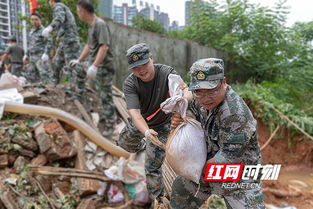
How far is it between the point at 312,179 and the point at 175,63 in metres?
4.19

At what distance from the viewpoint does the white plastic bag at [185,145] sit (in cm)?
148

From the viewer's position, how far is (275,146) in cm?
555

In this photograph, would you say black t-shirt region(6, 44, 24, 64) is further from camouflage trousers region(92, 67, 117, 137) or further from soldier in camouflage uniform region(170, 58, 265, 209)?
soldier in camouflage uniform region(170, 58, 265, 209)

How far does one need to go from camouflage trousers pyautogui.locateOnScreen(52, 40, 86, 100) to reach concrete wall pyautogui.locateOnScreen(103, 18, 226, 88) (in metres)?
1.41

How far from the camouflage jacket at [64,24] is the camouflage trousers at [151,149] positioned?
2.59 meters

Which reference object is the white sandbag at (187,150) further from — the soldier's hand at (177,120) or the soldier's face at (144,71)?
the soldier's face at (144,71)

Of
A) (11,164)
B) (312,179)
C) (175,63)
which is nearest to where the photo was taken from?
(11,164)

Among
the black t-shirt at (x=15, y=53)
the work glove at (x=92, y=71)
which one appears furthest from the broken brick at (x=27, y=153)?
the black t-shirt at (x=15, y=53)

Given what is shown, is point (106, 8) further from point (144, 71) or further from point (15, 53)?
point (144, 71)

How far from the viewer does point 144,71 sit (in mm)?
1911

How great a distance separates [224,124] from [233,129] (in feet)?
0.18

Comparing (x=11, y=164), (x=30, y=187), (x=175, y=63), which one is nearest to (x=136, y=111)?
(x=30, y=187)

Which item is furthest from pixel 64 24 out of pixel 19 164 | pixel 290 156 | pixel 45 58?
pixel 290 156

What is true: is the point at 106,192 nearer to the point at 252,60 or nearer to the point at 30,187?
the point at 30,187
